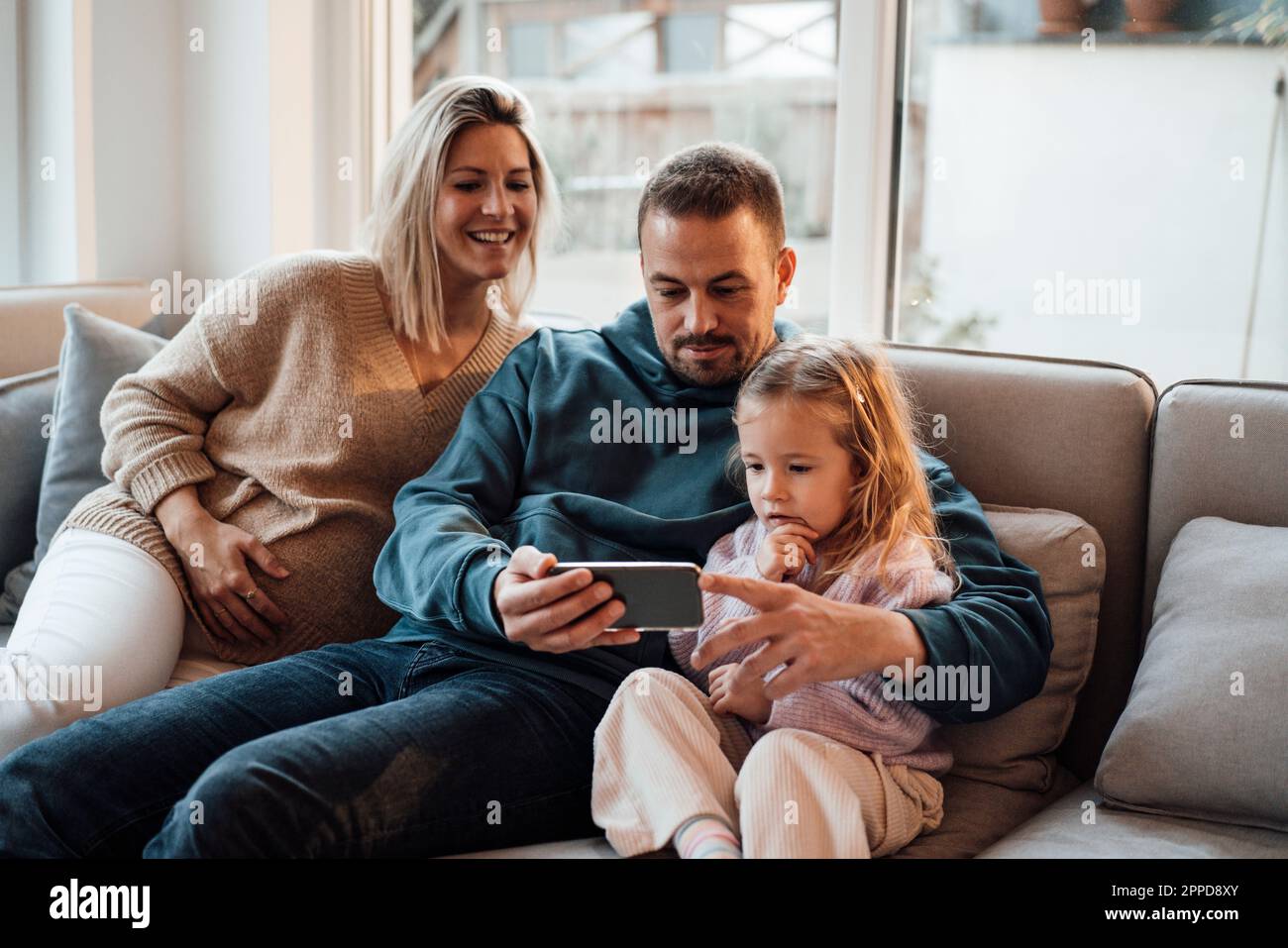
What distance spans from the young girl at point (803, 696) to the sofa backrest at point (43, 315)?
1.42 m

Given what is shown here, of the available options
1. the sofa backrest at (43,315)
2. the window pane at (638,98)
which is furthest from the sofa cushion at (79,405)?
the window pane at (638,98)

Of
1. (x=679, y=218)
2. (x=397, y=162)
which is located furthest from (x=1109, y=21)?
(x=397, y=162)

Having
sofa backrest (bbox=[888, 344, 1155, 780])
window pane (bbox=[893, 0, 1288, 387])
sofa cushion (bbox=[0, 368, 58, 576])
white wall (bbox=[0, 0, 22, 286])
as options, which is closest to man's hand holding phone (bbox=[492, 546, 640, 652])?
sofa backrest (bbox=[888, 344, 1155, 780])

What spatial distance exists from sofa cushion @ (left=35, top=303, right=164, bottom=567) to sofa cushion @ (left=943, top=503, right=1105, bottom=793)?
1.44m

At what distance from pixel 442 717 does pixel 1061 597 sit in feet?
2.67

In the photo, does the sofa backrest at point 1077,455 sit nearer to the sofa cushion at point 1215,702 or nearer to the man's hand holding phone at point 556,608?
the sofa cushion at point 1215,702

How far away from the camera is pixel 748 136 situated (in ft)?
8.23

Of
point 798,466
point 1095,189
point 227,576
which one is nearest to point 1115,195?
point 1095,189

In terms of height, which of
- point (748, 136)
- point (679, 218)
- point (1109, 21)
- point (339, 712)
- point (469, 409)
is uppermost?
point (1109, 21)

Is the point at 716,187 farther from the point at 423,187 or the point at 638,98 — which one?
the point at 638,98

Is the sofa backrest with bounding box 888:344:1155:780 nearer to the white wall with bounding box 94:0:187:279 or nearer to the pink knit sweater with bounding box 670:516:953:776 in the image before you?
the pink knit sweater with bounding box 670:516:953:776

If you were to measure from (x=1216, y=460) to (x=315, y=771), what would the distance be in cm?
122
